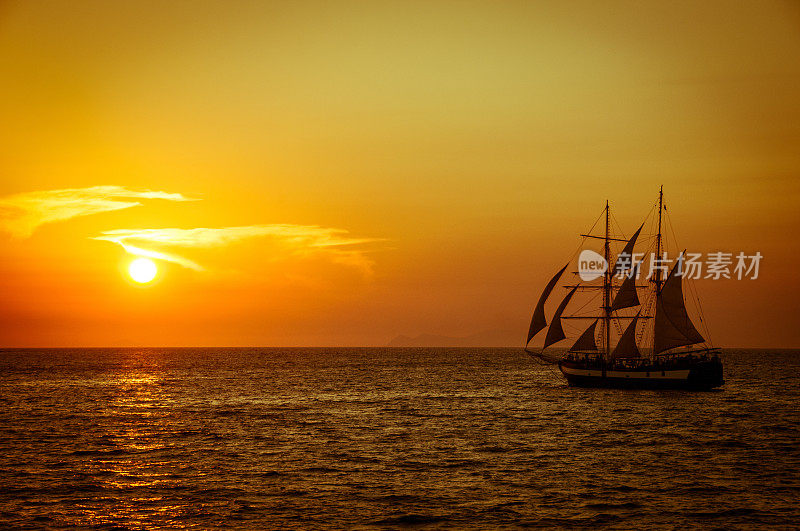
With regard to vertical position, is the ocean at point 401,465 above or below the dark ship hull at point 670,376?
below

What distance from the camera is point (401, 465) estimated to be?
39.1 meters

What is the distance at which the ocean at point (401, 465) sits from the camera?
29.1 m

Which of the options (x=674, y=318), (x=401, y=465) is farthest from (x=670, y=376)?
(x=401, y=465)

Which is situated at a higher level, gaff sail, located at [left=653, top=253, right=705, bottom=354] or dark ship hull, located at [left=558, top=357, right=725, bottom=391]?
gaff sail, located at [left=653, top=253, right=705, bottom=354]

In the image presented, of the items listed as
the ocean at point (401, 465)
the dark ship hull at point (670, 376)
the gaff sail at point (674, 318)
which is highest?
the gaff sail at point (674, 318)

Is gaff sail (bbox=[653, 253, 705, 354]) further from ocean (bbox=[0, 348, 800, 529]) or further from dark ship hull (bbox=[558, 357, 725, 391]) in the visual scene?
ocean (bbox=[0, 348, 800, 529])

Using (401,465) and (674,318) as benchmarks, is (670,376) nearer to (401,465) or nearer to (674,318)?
(674,318)

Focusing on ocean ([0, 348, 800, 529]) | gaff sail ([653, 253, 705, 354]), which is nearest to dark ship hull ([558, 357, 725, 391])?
gaff sail ([653, 253, 705, 354])

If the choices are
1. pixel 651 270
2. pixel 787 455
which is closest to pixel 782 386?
pixel 651 270

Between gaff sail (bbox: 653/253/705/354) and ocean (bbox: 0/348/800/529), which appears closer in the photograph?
ocean (bbox: 0/348/800/529)

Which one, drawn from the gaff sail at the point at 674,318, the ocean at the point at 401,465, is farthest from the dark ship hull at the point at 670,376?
the ocean at the point at 401,465

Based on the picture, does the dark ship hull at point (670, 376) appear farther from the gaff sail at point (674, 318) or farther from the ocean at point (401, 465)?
the ocean at point (401, 465)

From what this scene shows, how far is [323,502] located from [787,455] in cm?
2826

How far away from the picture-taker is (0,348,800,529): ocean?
A: 2906cm
